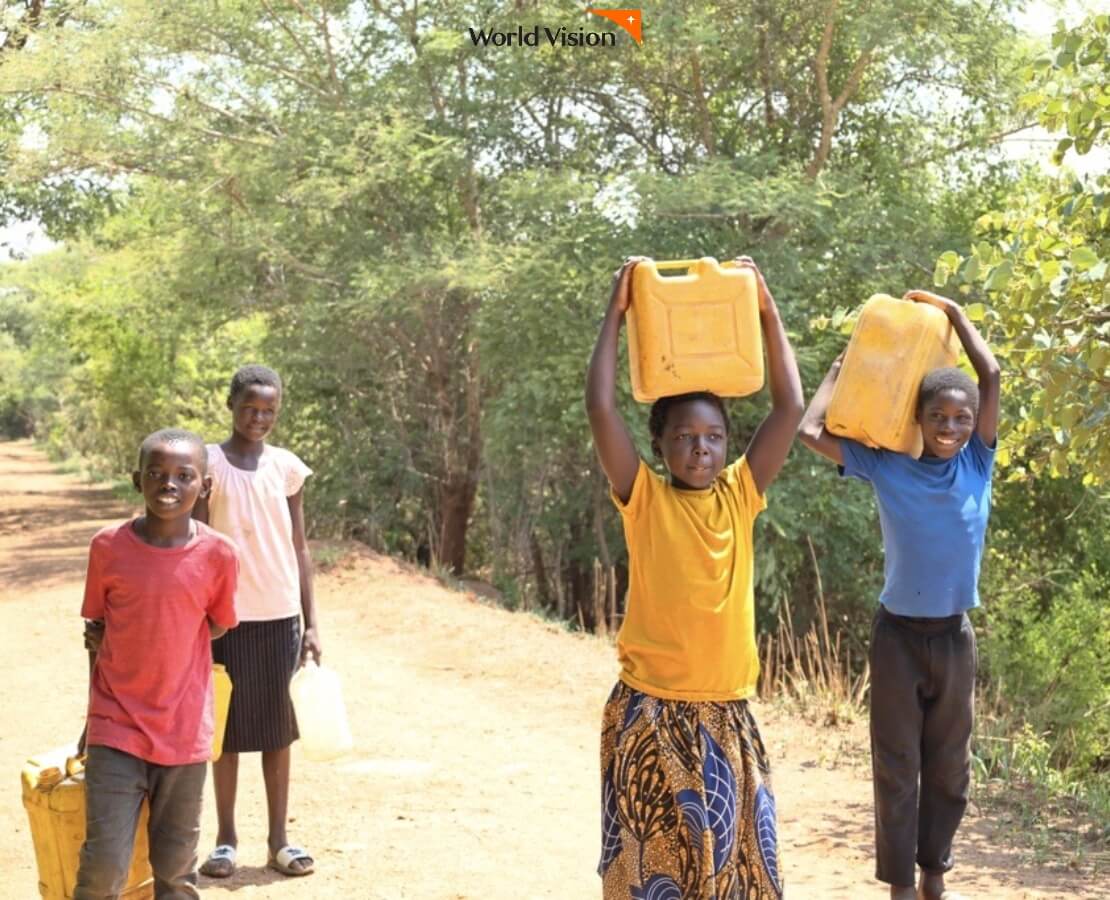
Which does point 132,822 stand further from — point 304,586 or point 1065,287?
point 1065,287

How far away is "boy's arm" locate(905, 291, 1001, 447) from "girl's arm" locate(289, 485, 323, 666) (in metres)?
2.16

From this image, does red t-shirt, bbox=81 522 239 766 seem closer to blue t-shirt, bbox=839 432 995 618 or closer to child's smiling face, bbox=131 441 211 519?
child's smiling face, bbox=131 441 211 519

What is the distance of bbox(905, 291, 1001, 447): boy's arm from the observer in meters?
4.02

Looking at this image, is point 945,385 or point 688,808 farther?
point 945,385

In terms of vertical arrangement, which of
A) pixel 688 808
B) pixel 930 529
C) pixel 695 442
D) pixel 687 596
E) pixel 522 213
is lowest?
pixel 688 808

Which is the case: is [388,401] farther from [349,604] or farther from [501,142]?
[349,604]

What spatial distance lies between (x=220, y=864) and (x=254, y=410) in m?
1.52

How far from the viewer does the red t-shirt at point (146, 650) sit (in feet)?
11.8

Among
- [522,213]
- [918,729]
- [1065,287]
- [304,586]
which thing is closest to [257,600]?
[304,586]

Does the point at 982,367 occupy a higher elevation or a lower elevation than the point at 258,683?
higher

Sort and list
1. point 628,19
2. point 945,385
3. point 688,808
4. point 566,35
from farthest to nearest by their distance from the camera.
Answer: point 566,35 → point 628,19 → point 945,385 → point 688,808

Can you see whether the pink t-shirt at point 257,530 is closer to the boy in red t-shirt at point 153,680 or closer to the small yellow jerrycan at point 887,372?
the boy in red t-shirt at point 153,680

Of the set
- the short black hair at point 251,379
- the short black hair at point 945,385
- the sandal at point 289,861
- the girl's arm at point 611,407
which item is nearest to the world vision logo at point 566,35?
the short black hair at point 251,379

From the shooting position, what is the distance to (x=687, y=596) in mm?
3248
